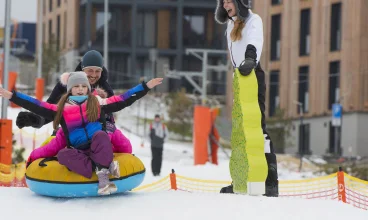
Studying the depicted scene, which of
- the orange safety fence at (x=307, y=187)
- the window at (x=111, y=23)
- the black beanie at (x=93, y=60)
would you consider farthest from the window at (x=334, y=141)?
the black beanie at (x=93, y=60)

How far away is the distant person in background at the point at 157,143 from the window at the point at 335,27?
1928cm

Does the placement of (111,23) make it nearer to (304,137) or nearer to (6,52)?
(304,137)

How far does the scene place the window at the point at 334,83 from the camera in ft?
120

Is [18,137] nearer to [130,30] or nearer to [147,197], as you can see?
[147,197]

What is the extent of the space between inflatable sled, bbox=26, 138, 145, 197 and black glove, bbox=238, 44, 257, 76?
4.47 ft

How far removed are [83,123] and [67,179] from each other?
1.74 feet

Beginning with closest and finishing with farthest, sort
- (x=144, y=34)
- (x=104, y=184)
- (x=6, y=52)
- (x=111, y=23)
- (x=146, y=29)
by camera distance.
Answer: (x=104, y=184), (x=6, y=52), (x=111, y=23), (x=144, y=34), (x=146, y=29)

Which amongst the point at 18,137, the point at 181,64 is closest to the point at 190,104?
the point at 181,64

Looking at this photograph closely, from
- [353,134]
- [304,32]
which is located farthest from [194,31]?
[353,134]

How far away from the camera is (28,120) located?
7672 mm

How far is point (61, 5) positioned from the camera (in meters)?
59.8

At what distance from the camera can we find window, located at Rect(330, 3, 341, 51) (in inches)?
1444

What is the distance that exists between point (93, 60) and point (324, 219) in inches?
128

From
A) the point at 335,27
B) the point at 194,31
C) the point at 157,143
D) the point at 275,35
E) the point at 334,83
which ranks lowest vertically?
the point at 157,143
